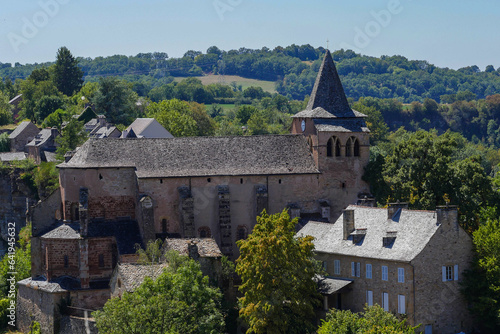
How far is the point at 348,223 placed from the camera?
63625 mm

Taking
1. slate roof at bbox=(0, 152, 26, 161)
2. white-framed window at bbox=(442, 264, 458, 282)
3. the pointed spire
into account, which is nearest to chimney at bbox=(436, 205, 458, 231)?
white-framed window at bbox=(442, 264, 458, 282)

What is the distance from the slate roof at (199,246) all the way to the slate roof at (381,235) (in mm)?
6609

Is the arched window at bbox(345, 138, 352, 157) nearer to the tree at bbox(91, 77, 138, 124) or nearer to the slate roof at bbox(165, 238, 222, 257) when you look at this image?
the slate roof at bbox(165, 238, 222, 257)

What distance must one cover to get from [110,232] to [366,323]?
25.1 metres

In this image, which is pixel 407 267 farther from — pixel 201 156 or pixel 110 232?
pixel 110 232

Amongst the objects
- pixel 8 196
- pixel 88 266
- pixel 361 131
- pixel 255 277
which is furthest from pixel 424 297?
pixel 8 196

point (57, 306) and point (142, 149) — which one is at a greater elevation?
point (142, 149)

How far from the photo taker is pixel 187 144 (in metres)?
76.2

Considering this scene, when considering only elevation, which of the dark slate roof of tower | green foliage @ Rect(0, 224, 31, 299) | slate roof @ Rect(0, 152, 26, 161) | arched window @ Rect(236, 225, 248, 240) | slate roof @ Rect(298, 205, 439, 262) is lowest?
green foliage @ Rect(0, 224, 31, 299)

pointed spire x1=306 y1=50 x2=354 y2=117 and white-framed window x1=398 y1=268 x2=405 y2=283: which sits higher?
pointed spire x1=306 y1=50 x2=354 y2=117

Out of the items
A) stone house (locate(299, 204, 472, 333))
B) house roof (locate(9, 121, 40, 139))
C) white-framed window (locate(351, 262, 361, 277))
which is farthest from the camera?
house roof (locate(9, 121, 40, 139))

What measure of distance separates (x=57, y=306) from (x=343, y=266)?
70.8ft

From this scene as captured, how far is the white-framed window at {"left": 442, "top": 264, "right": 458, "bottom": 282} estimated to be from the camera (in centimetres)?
5894

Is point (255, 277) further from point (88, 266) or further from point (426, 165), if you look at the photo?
point (426, 165)
